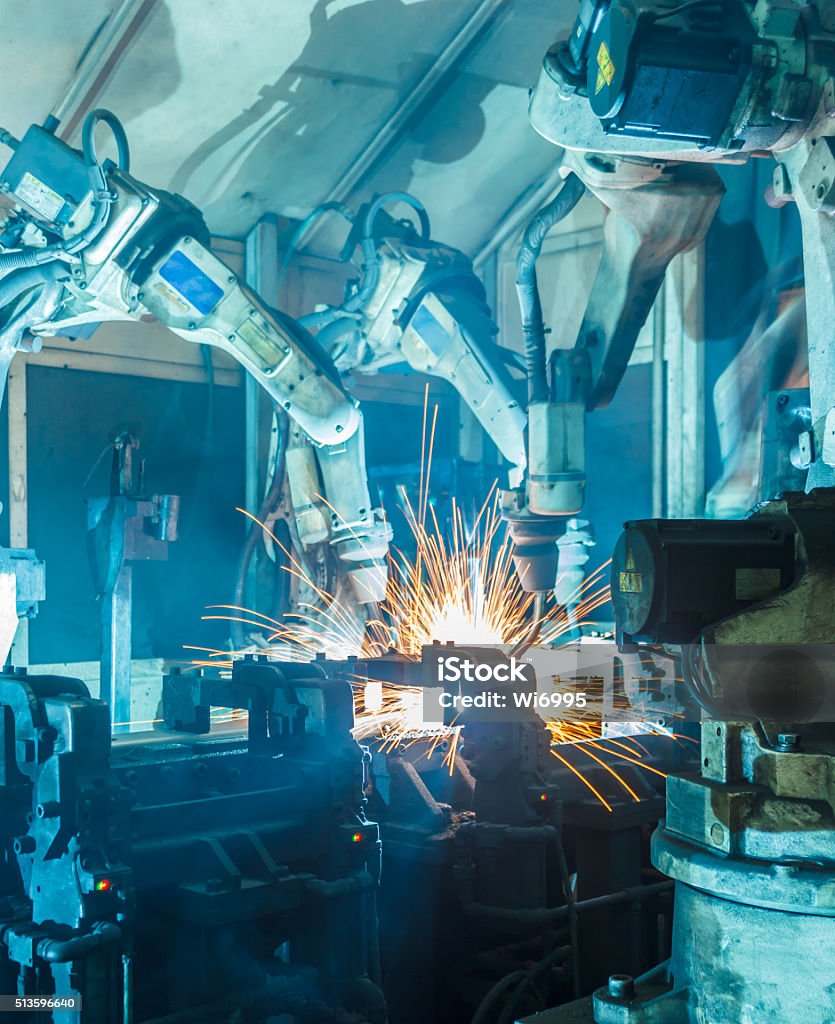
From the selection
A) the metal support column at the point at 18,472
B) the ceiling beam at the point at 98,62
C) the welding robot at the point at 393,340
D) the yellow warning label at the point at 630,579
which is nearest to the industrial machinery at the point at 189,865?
the yellow warning label at the point at 630,579

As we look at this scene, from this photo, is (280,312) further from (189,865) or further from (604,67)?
(189,865)

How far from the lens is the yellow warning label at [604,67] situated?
7.87 ft

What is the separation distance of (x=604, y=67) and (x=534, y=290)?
5.26 ft

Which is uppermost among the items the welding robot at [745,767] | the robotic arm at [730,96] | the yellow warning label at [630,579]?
the robotic arm at [730,96]

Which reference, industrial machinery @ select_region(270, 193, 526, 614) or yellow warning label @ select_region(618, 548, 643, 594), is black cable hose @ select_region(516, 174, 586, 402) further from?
yellow warning label @ select_region(618, 548, 643, 594)

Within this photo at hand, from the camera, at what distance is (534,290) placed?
13.2 ft

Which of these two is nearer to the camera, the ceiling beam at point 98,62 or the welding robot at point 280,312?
the welding robot at point 280,312

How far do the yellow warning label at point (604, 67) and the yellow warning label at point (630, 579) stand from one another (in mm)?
1546

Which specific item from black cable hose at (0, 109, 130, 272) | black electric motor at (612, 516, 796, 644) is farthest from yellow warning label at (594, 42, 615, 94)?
black cable hose at (0, 109, 130, 272)

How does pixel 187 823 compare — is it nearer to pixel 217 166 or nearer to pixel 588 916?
pixel 588 916

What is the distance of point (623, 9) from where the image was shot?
232 cm

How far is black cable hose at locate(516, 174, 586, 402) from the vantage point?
3893 millimetres

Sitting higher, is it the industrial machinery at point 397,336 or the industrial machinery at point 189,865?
the industrial machinery at point 397,336

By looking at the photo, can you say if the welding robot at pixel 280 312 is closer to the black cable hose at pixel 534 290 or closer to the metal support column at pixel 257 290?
the metal support column at pixel 257 290
